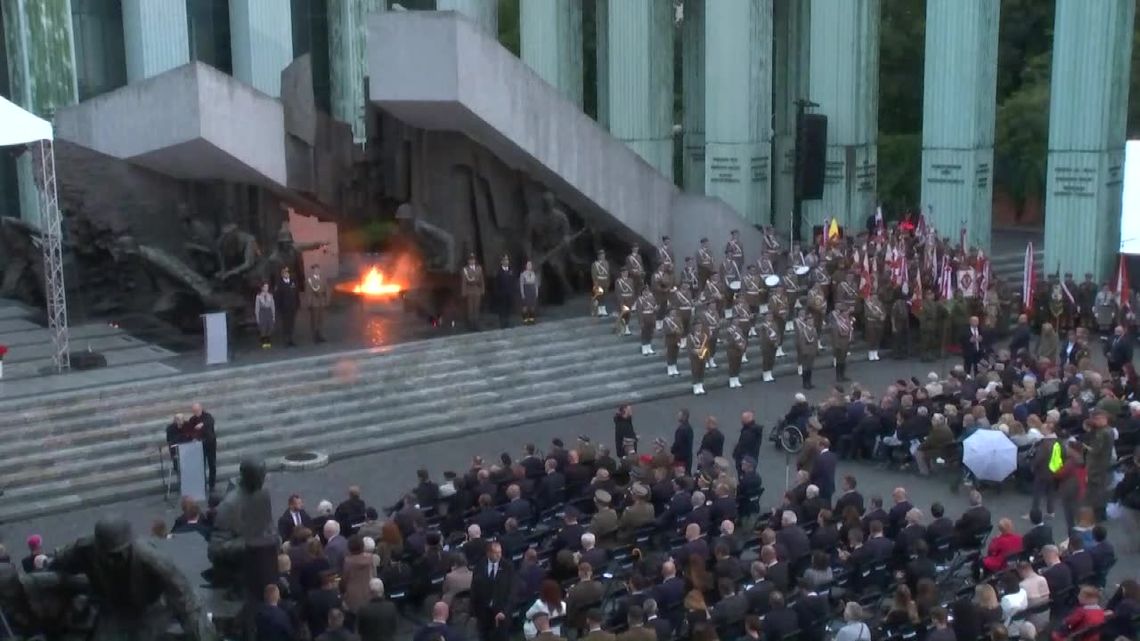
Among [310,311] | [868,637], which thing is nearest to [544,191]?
[310,311]

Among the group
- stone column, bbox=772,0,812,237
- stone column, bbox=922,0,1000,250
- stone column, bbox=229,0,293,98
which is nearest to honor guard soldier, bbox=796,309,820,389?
stone column, bbox=922,0,1000,250

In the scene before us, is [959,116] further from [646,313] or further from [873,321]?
[646,313]

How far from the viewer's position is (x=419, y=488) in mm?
15273

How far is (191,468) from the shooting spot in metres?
17.4

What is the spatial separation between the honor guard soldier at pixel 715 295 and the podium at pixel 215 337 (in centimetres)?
756

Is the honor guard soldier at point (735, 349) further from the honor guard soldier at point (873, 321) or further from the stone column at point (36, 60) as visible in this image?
the stone column at point (36, 60)

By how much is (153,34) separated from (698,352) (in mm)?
13733

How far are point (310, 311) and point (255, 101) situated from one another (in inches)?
139

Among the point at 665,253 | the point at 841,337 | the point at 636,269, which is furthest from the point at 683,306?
the point at 841,337

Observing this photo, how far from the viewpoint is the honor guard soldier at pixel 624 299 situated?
2400 cm

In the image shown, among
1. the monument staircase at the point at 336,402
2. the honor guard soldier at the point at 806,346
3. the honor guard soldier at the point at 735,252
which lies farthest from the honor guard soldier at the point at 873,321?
the honor guard soldier at the point at 735,252

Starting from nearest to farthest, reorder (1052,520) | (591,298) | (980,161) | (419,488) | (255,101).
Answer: (419,488) < (1052,520) < (255,101) < (591,298) < (980,161)

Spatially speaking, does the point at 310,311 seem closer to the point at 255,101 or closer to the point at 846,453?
the point at 255,101

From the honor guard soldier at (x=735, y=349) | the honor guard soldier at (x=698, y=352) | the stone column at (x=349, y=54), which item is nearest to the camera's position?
the honor guard soldier at (x=698, y=352)
